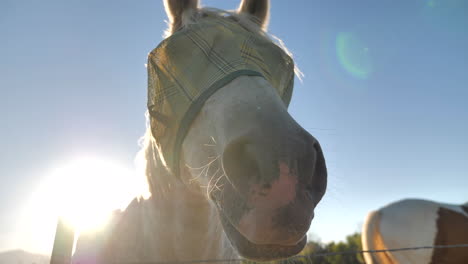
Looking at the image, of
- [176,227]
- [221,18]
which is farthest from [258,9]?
[176,227]

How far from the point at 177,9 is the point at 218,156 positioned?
162 centimetres

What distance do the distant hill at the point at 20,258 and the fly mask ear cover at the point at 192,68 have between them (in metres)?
0.89

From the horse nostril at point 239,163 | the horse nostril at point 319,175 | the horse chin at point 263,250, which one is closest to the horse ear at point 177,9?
the horse nostril at point 239,163

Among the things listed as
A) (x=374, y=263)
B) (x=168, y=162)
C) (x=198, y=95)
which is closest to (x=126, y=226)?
(x=168, y=162)

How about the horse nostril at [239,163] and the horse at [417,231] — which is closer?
the horse nostril at [239,163]

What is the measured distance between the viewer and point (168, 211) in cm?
204

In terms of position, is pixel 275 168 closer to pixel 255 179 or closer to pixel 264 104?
pixel 255 179

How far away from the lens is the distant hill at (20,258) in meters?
1.43

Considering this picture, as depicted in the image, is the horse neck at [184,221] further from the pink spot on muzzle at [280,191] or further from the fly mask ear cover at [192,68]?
the pink spot on muzzle at [280,191]

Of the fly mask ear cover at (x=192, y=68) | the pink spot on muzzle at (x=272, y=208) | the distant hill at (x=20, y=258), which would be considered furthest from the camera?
the fly mask ear cover at (x=192, y=68)

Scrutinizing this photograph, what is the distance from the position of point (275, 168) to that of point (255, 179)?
0.11m

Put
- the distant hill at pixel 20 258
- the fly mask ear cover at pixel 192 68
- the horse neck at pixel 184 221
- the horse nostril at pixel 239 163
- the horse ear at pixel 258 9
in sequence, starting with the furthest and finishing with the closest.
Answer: the horse ear at pixel 258 9
the horse neck at pixel 184 221
the fly mask ear cover at pixel 192 68
the distant hill at pixel 20 258
the horse nostril at pixel 239 163

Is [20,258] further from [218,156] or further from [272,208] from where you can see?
[272,208]

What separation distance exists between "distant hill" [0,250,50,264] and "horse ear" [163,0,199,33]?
1.96 m
